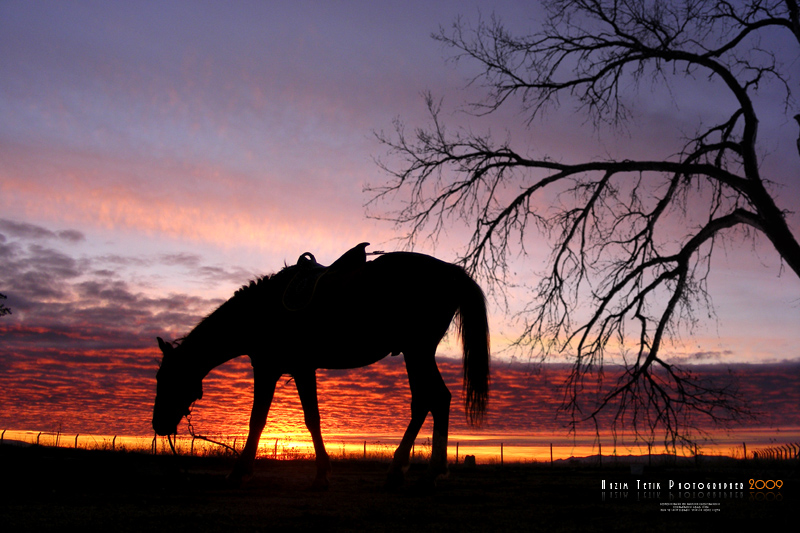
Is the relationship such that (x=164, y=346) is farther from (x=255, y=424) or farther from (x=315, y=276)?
(x=315, y=276)

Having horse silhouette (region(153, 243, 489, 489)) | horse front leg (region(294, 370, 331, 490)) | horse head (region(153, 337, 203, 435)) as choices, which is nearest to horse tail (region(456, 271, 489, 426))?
horse silhouette (region(153, 243, 489, 489))

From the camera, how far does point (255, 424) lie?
6750 millimetres

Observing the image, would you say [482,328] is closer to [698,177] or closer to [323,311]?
[323,311]

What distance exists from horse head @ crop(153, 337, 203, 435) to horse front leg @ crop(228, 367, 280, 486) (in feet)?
2.96

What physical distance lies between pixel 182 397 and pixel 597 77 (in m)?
9.22

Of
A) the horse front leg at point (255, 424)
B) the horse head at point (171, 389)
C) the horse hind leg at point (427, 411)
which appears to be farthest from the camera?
the horse head at point (171, 389)

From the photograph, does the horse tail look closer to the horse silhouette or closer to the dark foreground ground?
the horse silhouette

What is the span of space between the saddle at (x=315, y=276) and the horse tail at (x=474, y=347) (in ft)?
4.38

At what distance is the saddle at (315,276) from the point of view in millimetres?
6762

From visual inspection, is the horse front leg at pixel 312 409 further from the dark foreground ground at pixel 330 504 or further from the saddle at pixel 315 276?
the saddle at pixel 315 276

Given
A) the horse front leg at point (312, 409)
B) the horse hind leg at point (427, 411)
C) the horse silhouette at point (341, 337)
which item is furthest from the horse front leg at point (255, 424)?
the horse hind leg at point (427, 411)

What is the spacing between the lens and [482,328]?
712 centimetres

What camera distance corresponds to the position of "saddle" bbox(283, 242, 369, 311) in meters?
6.76

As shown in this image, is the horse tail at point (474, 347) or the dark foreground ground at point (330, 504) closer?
the dark foreground ground at point (330, 504)
